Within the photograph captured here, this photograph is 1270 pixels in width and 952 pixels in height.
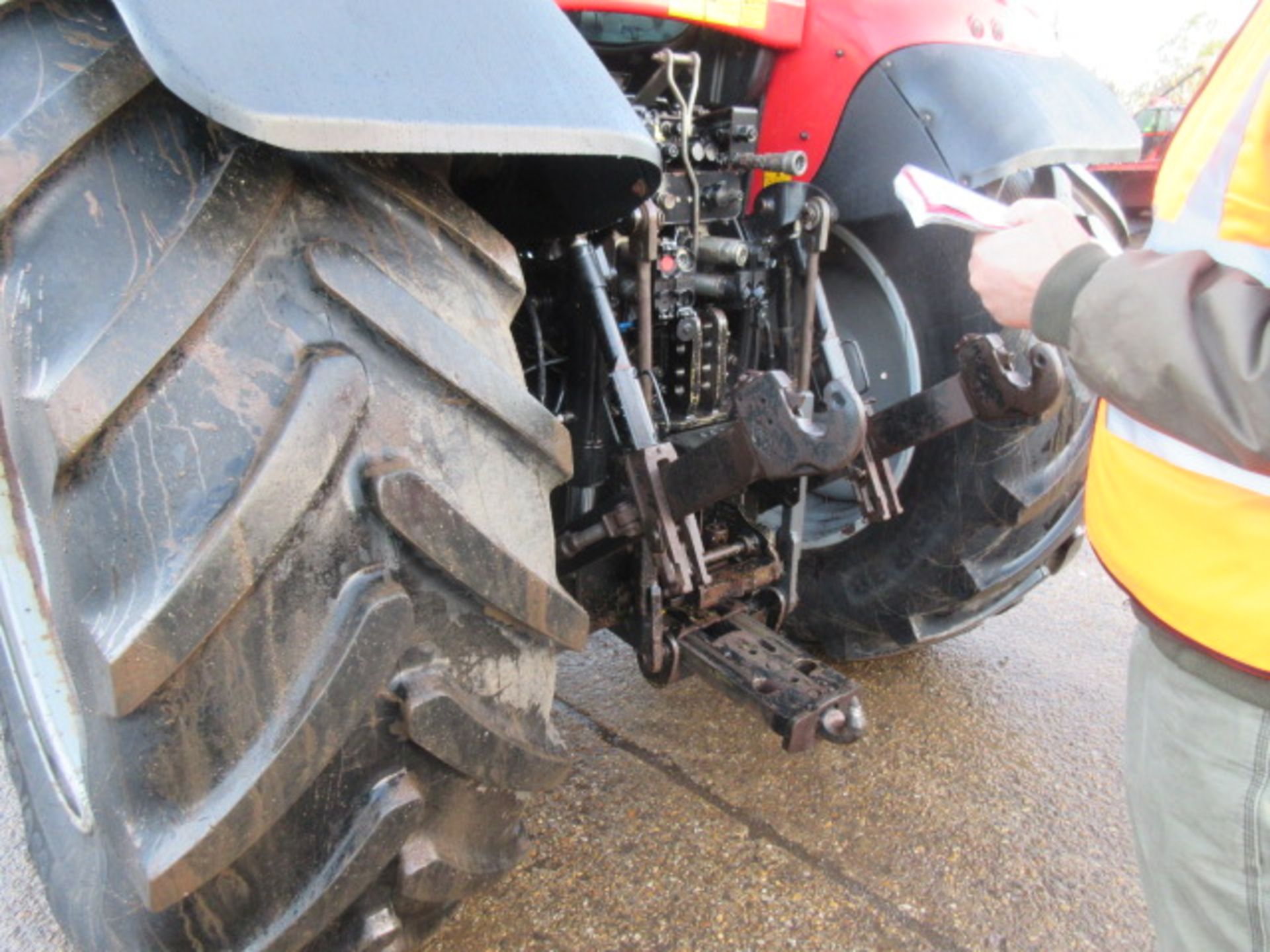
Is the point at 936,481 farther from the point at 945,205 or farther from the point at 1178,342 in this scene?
the point at 1178,342

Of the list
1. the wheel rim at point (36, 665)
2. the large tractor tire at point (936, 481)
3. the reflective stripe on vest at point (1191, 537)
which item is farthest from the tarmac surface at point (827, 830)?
the reflective stripe on vest at point (1191, 537)

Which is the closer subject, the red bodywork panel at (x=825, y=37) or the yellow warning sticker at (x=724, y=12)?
the yellow warning sticker at (x=724, y=12)

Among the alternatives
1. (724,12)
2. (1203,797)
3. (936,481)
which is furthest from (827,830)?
(724,12)

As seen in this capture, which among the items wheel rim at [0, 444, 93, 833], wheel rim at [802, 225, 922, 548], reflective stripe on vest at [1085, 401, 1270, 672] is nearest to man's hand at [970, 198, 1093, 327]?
reflective stripe on vest at [1085, 401, 1270, 672]

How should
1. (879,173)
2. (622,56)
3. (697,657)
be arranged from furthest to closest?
1. (622,56)
2. (879,173)
3. (697,657)

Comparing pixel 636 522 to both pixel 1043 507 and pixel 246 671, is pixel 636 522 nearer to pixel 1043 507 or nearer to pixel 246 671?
pixel 246 671

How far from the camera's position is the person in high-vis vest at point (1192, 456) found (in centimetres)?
80

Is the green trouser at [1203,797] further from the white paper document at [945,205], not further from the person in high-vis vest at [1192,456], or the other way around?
the white paper document at [945,205]

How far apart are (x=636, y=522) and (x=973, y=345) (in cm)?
57

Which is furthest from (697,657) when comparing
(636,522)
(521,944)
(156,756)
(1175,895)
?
(156,756)

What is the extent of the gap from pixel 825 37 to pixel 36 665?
5.59 feet

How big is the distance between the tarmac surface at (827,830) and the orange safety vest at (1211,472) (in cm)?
100

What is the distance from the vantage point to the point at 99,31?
37.9 inches

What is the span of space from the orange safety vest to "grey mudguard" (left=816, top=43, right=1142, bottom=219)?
585mm
